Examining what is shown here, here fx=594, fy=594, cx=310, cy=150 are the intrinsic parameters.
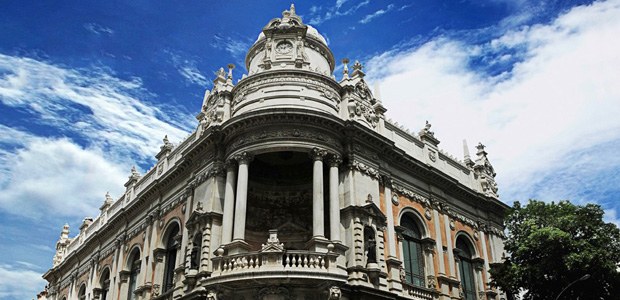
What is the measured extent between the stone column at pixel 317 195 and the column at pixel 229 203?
3403 mm

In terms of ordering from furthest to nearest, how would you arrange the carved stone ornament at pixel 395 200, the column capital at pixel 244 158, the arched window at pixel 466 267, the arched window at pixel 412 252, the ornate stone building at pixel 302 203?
the arched window at pixel 466 267 < the carved stone ornament at pixel 395 200 < the arched window at pixel 412 252 < the column capital at pixel 244 158 < the ornate stone building at pixel 302 203

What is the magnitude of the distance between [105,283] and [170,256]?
890 centimetres

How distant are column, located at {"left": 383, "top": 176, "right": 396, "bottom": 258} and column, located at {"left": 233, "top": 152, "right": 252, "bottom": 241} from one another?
21.4 ft

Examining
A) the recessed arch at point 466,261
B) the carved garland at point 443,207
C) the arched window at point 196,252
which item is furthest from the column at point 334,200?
the recessed arch at point 466,261

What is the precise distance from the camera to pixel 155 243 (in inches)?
1204

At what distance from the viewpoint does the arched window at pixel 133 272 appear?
32.2 metres

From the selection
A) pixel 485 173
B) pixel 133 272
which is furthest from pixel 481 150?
pixel 133 272

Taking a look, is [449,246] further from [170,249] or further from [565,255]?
[170,249]

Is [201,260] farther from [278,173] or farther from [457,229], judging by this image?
[457,229]

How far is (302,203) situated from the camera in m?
28.1

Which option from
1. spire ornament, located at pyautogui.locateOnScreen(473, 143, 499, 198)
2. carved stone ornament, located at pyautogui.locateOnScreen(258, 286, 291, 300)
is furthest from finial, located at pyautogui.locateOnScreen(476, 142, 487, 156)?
carved stone ornament, located at pyautogui.locateOnScreen(258, 286, 291, 300)

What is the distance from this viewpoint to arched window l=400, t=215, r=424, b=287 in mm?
26828

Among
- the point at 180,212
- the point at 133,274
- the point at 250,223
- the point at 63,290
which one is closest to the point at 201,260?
the point at 250,223

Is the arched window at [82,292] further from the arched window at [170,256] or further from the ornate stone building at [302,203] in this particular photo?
the arched window at [170,256]
